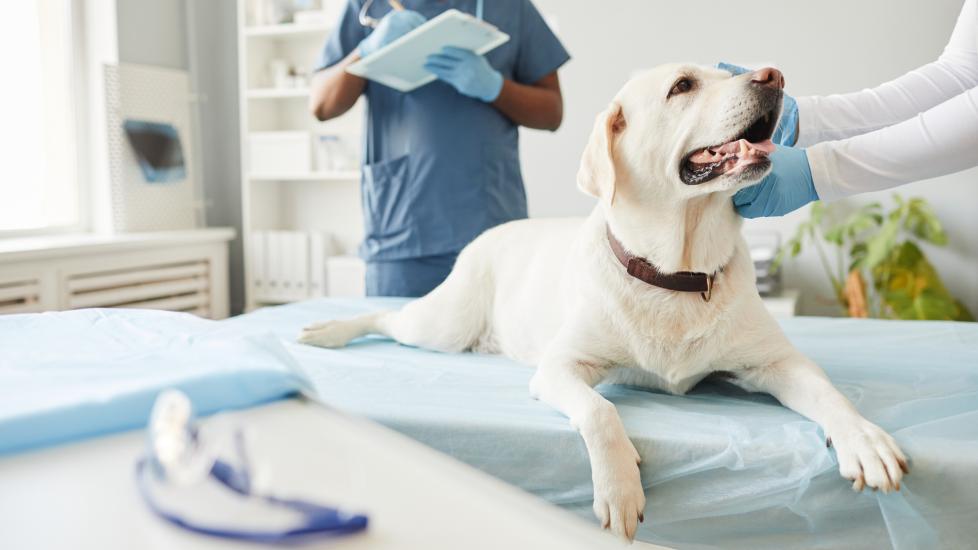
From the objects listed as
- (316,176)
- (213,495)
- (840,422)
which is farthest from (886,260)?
(213,495)

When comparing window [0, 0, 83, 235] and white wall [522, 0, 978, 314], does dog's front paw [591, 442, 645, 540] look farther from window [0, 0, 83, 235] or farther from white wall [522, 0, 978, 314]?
window [0, 0, 83, 235]

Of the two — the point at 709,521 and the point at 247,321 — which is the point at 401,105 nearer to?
the point at 247,321

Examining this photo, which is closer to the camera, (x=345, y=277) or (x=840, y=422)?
(x=840, y=422)

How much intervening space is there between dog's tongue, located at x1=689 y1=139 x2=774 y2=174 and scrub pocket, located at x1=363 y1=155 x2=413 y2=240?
3.70 feet

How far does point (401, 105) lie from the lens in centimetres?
215

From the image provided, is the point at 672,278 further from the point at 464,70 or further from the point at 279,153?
the point at 279,153

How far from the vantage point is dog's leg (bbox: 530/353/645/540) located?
872mm

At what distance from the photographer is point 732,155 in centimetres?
112

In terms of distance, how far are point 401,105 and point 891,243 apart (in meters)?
1.94

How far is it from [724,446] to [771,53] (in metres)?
2.76

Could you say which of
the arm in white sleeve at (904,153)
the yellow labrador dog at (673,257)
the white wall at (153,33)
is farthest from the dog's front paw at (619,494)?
the white wall at (153,33)

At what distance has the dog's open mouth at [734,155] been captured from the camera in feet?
3.57

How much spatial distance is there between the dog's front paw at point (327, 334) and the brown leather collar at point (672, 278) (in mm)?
707

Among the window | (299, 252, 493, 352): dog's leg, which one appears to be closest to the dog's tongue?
(299, 252, 493, 352): dog's leg
